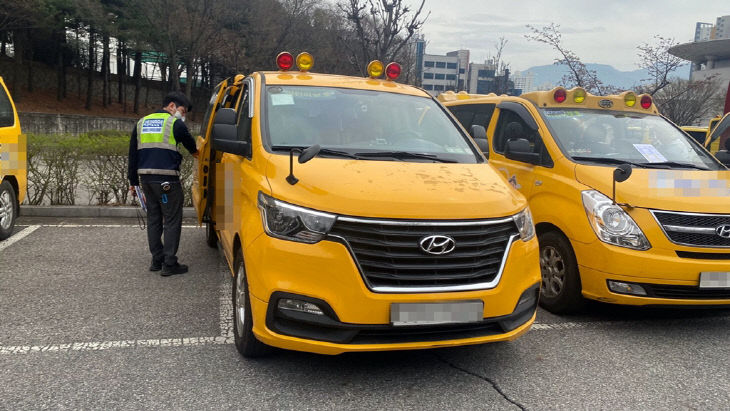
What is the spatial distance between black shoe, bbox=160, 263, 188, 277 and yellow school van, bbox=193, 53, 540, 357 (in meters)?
1.95

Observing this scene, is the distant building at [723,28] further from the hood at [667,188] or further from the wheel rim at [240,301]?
the wheel rim at [240,301]

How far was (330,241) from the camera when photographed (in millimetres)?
2877

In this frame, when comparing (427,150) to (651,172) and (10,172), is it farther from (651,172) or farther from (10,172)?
(10,172)

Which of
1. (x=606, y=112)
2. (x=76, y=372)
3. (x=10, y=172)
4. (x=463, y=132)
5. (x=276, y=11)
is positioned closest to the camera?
(x=76, y=372)

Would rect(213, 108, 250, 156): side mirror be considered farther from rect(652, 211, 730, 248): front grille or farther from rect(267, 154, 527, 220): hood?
rect(652, 211, 730, 248): front grille

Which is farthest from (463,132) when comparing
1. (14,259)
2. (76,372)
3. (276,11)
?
(276,11)

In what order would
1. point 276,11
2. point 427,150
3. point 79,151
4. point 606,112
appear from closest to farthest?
point 427,150 → point 606,112 → point 79,151 → point 276,11

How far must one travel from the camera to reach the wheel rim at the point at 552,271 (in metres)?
4.52

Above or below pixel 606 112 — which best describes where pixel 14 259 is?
below

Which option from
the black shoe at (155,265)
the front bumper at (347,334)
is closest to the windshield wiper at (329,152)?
the front bumper at (347,334)

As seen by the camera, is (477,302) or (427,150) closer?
(477,302)

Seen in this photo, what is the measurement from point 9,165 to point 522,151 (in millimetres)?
5786

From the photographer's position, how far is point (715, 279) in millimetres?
3979

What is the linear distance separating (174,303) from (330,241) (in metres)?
Answer: 2.34
